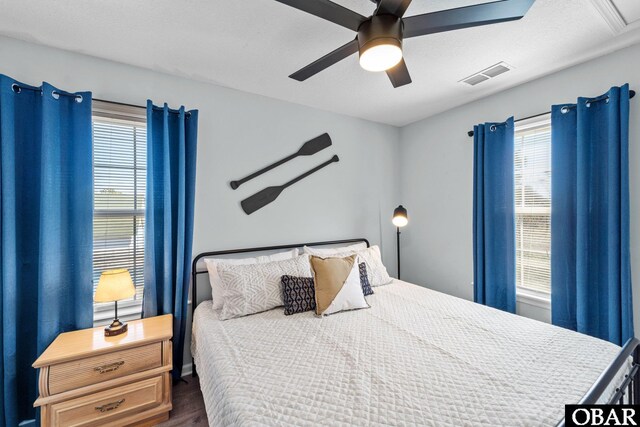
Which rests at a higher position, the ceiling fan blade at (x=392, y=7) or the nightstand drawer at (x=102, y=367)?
the ceiling fan blade at (x=392, y=7)

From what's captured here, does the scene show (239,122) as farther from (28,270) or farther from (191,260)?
(28,270)

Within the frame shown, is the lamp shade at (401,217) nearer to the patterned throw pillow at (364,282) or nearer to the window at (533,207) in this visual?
the patterned throw pillow at (364,282)

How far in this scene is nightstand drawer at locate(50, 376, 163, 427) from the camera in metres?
1.55

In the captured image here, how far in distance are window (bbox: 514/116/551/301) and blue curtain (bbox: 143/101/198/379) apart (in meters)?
2.81

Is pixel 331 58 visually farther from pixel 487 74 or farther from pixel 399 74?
pixel 487 74

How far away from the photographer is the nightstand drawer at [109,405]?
1.55 metres

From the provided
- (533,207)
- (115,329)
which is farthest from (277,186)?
(533,207)

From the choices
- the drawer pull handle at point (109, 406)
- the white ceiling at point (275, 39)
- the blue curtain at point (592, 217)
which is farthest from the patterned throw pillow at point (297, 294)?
the blue curtain at point (592, 217)

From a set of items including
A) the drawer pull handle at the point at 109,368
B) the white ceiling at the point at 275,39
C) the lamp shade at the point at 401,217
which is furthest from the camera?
the lamp shade at the point at 401,217

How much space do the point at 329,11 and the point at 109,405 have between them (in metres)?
2.42

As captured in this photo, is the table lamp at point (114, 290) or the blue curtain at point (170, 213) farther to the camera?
the blue curtain at point (170, 213)

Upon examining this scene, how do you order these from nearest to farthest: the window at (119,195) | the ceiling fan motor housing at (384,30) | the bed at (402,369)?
the bed at (402,369) → the ceiling fan motor housing at (384,30) → the window at (119,195)

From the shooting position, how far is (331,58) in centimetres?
151

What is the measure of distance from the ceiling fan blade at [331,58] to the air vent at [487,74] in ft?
4.46
